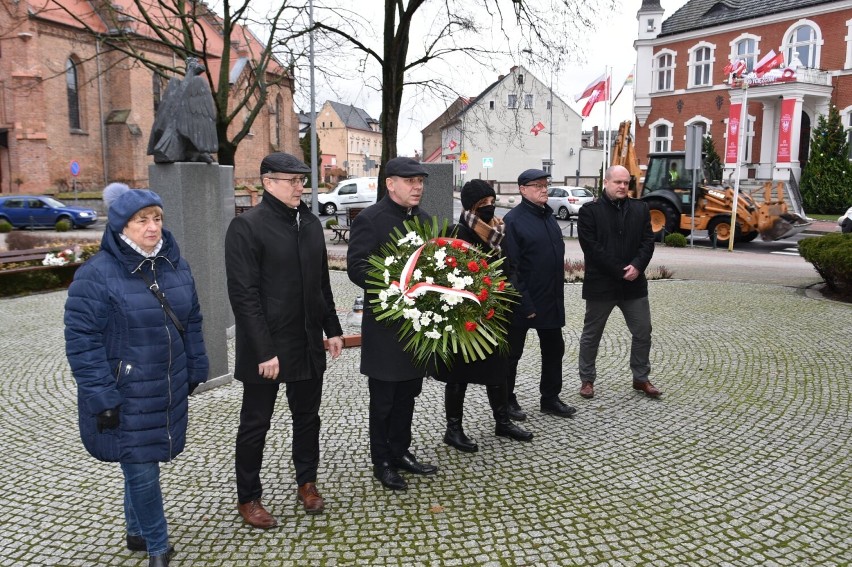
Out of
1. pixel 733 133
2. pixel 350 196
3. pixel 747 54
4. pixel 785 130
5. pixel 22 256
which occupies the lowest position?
pixel 22 256

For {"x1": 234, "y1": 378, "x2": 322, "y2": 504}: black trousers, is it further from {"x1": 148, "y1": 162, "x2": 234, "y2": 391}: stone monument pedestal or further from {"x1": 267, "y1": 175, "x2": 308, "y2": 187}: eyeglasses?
{"x1": 148, "y1": 162, "x2": 234, "y2": 391}: stone monument pedestal

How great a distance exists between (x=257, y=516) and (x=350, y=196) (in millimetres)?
30416

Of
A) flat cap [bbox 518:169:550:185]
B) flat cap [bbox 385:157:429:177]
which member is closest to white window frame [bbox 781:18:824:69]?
flat cap [bbox 518:169:550:185]

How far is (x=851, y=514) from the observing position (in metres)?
3.86

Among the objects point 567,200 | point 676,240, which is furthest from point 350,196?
point 676,240

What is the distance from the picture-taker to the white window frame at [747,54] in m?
35.1

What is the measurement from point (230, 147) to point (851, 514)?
13.0m

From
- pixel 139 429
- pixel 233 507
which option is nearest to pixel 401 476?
pixel 233 507

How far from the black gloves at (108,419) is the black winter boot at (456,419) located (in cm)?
240

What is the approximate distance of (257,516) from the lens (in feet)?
12.1

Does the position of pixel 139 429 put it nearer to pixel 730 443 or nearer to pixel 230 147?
pixel 730 443

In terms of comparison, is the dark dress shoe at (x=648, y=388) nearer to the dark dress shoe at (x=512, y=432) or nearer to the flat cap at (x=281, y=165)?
the dark dress shoe at (x=512, y=432)

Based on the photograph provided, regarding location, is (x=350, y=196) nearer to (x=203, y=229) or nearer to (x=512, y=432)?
(x=203, y=229)

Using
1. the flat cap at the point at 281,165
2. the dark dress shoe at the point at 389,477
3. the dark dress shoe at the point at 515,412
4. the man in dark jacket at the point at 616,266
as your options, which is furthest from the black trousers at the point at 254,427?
the man in dark jacket at the point at 616,266
